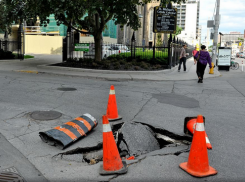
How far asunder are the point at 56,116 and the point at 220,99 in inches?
229

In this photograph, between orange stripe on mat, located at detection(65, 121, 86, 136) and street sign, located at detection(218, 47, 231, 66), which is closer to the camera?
orange stripe on mat, located at detection(65, 121, 86, 136)

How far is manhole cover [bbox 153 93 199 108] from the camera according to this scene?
8164mm

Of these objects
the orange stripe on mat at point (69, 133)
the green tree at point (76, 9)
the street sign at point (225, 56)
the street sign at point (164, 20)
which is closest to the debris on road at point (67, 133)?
the orange stripe on mat at point (69, 133)

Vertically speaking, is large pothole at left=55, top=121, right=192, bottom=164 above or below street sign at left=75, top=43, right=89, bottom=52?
below

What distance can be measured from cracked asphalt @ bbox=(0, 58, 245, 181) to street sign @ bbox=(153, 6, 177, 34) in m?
9.69

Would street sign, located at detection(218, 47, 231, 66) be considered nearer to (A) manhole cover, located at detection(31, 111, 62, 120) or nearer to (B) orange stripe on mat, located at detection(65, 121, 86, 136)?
(A) manhole cover, located at detection(31, 111, 62, 120)

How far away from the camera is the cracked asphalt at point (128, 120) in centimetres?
375

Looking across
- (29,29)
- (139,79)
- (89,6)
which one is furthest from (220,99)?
(29,29)

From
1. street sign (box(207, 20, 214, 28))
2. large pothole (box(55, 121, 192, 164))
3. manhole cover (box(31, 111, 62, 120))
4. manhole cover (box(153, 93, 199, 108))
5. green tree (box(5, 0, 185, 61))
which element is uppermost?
street sign (box(207, 20, 214, 28))

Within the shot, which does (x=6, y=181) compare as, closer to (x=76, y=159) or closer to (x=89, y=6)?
(x=76, y=159)

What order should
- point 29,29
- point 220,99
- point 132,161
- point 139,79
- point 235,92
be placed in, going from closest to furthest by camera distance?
point 132,161 < point 220,99 < point 235,92 < point 139,79 < point 29,29

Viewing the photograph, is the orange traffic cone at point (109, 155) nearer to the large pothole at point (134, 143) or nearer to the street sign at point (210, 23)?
the large pothole at point (134, 143)

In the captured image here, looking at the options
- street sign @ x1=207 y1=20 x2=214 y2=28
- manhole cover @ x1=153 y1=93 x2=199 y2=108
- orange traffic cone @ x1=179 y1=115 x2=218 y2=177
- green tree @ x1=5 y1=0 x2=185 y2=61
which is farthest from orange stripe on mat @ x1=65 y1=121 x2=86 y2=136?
street sign @ x1=207 y1=20 x2=214 y2=28

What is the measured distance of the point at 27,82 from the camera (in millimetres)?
10953
